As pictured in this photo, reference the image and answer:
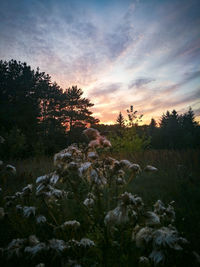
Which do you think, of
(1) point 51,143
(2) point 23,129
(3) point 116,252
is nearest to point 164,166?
(3) point 116,252

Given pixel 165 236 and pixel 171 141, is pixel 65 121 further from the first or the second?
pixel 165 236

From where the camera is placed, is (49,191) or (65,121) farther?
(65,121)

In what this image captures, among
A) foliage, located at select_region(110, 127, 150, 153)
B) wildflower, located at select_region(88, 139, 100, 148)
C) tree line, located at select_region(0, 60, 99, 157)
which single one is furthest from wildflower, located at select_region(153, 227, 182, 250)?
tree line, located at select_region(0, 60, 99, 157)

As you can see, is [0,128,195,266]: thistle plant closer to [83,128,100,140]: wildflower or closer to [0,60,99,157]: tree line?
[83,128,100,140]: wildflower

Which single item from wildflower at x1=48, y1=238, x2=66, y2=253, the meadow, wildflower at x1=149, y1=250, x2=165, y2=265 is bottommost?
the meadow

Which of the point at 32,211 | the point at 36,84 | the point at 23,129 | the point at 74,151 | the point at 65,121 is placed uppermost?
the point at 36,84

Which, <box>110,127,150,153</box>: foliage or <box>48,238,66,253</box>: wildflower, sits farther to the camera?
<box>110,127,150,153</box>: foliage

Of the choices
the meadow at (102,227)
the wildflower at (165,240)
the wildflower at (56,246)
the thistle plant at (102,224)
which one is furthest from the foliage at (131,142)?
the wildflower at (165,240)

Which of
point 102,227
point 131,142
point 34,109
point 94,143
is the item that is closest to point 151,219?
point 94,143

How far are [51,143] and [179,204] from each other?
19435mm

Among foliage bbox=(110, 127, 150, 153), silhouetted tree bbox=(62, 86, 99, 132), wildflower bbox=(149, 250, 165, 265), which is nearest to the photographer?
wildflower bbox=(149, 250, 165, 265)

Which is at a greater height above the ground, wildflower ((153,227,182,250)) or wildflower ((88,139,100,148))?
wildflower ((88,139,100,148))

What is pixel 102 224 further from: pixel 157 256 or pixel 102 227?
pixel 157 256

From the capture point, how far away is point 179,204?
347 cm
